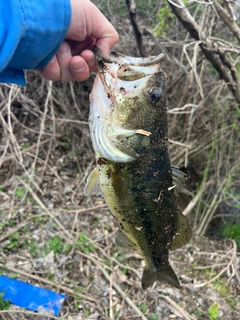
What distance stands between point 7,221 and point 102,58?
2.47 m

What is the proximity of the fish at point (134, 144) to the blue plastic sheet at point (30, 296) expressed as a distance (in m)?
1.42

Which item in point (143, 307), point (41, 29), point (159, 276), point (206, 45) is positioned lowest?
point (143, 307)

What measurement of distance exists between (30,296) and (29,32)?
219cm

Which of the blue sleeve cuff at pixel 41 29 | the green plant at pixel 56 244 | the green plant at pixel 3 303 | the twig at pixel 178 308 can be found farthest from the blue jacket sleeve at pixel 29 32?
the twig at pixel 178 308

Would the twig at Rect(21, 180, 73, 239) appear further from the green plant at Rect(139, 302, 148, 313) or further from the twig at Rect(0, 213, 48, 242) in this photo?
→ the green plant at Rect(139, 302, 148, 313)

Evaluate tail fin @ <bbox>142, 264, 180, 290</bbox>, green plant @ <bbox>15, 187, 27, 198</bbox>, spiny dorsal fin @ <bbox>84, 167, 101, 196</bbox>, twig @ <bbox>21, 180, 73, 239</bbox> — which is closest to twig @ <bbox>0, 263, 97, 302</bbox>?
twig @ <bbox>21, 180, 73, 239</bbox>

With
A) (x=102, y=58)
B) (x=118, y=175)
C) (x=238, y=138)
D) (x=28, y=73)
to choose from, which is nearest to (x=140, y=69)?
(x=102, y=58)

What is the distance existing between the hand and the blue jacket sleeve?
0.10 metres

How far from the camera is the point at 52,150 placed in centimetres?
461

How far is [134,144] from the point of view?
5.74 ft

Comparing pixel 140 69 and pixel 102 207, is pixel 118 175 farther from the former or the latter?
pixel 102 207

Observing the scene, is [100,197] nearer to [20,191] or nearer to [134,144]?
[20,191]

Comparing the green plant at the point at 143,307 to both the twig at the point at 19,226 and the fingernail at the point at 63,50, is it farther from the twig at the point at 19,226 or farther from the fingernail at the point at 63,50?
the fingernail at the point at 63,50

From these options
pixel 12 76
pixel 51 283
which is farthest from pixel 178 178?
pixel 51 283
